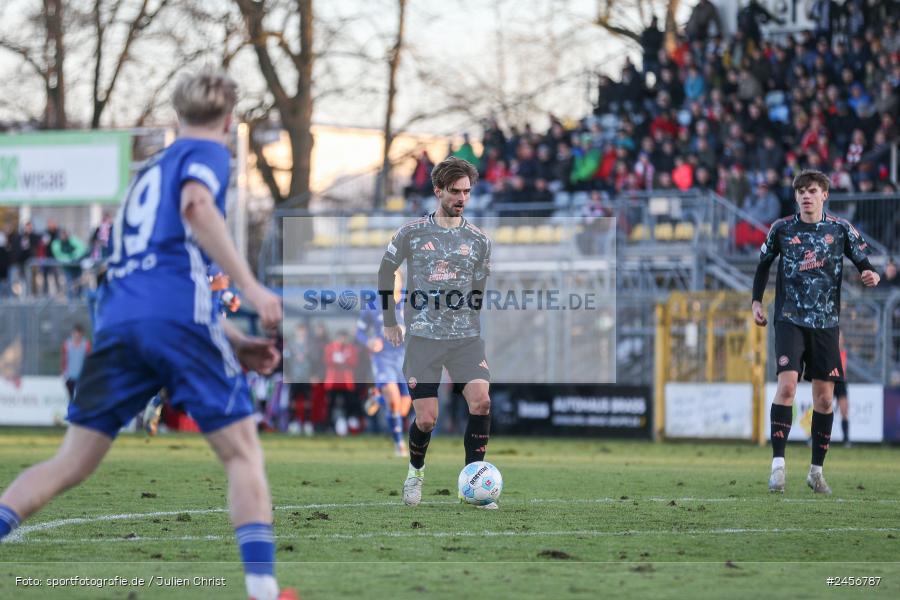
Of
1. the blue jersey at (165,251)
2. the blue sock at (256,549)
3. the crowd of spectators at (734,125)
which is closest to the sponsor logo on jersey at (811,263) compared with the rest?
the blue jersey at (165,251)

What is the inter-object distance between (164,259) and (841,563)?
12.7 ft

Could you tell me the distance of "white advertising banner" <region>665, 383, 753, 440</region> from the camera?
72.9 feet

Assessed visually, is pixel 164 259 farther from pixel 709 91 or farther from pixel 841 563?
pixel 709 91

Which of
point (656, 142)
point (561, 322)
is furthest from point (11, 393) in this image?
point (656, 142)

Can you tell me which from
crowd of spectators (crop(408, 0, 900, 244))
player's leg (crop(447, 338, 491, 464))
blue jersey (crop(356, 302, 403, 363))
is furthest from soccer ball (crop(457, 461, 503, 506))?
crowd of spectators (crop(408, 0, 900, 244))

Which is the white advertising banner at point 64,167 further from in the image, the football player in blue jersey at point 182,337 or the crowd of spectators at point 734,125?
the football player in blue jersey at point 182,337

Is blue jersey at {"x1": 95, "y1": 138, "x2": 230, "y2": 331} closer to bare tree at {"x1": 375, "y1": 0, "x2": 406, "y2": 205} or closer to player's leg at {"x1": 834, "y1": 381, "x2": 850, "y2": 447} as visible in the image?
player's leg at {"x1": 834, "y1": 381, "x2": 850, "y2": 447}

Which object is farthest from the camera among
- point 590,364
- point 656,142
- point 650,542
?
point 656,142

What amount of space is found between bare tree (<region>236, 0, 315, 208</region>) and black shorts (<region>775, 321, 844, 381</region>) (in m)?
24.0

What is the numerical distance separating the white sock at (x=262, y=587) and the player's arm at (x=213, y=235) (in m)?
1.02

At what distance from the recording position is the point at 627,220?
25.2 meters

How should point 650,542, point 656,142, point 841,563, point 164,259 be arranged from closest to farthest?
1. point 164,259
2. point 841,563
3. point 650,542
4. point 656,142

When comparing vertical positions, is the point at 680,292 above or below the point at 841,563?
above

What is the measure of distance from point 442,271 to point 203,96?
489 centimetres
